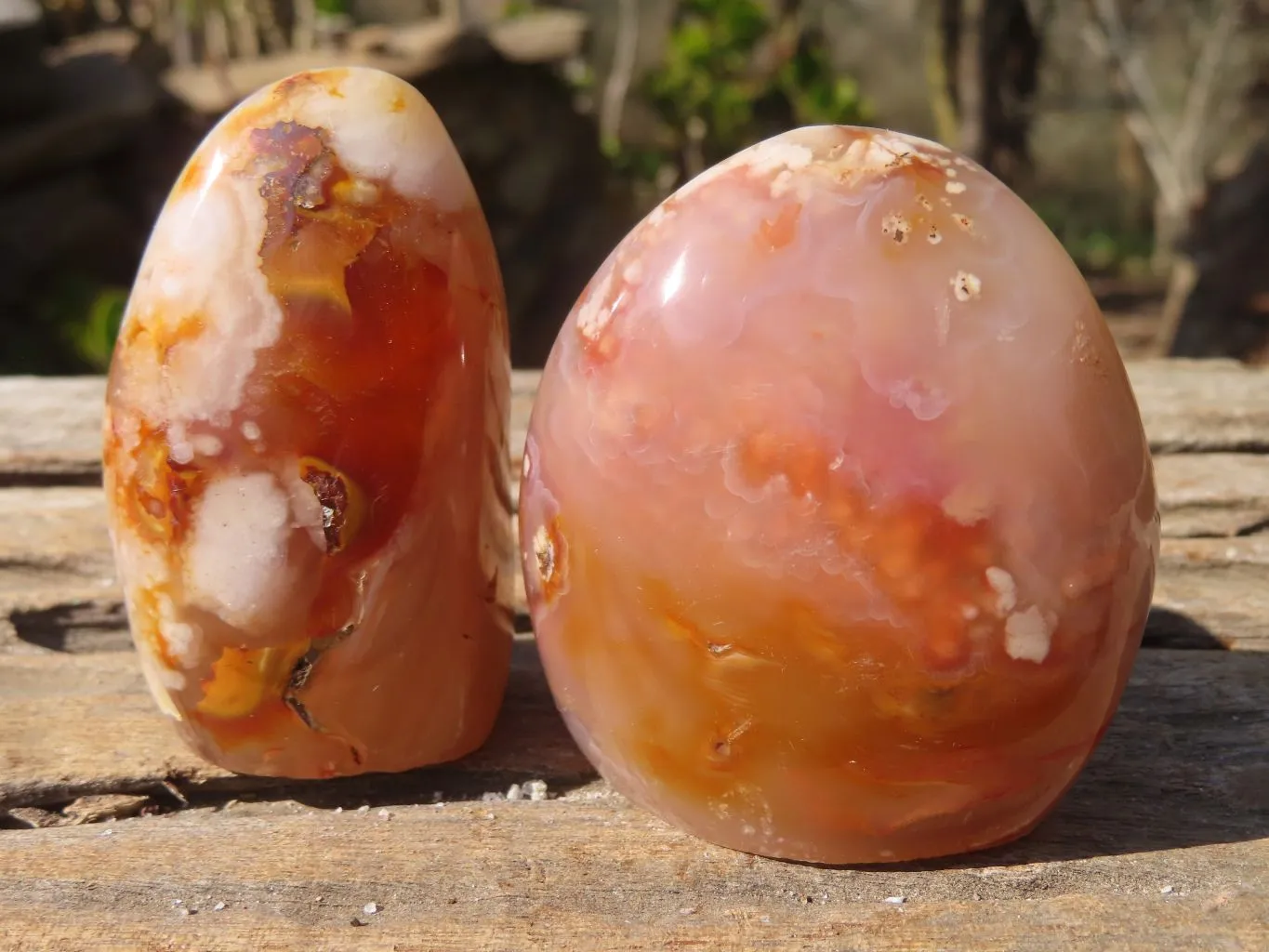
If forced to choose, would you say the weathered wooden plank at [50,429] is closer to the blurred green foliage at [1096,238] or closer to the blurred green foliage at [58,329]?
the blurred green foliage at [58,329]

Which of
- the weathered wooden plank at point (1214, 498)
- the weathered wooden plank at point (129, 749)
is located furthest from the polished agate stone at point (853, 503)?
the weathered wooden plank at point (1214, 498)

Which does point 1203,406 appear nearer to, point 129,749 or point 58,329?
point 129,749

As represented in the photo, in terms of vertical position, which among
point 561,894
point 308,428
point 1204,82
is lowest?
point 1204,82

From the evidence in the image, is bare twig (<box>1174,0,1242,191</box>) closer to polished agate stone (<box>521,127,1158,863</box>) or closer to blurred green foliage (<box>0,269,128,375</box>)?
blurred green foliage (<box>0,269,128,375</box>)

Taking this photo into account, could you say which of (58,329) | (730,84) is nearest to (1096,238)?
(730,84)

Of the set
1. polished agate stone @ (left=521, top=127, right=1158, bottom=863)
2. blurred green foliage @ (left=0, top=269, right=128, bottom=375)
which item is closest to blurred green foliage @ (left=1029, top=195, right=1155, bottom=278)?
blurred green foliage @ (left=0, top=269, right=128, bottom=375)
